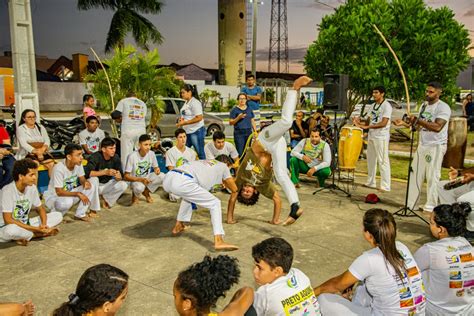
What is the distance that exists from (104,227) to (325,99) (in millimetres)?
4768

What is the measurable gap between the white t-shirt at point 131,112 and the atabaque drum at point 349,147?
395 cm

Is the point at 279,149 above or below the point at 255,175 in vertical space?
above

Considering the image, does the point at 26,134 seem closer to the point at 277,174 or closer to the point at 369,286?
the point at 277,174

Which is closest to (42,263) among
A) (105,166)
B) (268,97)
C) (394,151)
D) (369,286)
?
(105,166)

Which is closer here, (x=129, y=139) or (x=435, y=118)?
(x=435, y=118)

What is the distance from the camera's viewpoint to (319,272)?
471cm

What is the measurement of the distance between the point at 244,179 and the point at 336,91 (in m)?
3.23

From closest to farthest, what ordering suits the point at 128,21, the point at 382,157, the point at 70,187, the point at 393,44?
the point at 70,187
the point at 382,157
the point at 393,44
the point at 128,21

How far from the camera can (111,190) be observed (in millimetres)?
6996

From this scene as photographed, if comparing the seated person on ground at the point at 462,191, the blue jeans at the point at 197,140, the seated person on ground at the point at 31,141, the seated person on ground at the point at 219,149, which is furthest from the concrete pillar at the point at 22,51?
the seated person on ground at the point at 462,191

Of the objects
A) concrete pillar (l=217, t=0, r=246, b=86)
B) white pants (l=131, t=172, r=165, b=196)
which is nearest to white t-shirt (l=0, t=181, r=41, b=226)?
white pants (l=131, t=172, r=165, b=196)

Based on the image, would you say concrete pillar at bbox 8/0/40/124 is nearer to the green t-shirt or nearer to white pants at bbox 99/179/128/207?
white pants at bbox 99/179/128/207

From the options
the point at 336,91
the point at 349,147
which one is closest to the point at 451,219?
the point at 336,91

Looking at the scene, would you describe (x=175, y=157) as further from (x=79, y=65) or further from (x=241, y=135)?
(x=79, y=65)
